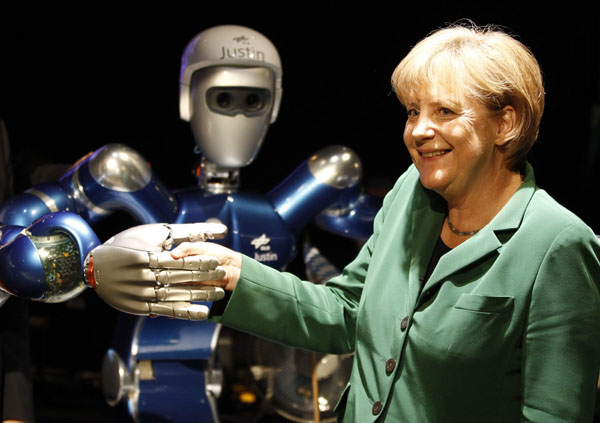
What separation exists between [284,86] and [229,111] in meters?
0.42

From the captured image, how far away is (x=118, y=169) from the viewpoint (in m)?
1.62

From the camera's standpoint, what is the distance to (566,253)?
0.92 metres

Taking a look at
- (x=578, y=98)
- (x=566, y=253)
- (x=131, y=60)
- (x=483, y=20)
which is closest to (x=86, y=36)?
(x=131, y=60)

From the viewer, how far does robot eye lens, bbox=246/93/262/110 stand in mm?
1758

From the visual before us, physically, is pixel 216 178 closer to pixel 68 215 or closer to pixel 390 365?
pixel 68 215

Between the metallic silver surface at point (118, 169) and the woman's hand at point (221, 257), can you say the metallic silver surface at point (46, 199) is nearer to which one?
the metallic silver surface at point (118, 169)

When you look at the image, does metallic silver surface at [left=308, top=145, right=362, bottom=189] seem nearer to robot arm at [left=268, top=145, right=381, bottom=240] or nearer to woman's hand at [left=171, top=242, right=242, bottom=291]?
robot arm at [left=268, top=145, right=381, bottom=240]

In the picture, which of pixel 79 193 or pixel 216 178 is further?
pixel 216 178

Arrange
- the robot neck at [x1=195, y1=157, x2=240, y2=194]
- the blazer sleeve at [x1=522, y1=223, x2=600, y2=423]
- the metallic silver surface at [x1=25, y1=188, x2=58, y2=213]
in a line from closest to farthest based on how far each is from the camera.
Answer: the blazer sleeve at [x1=522, y1=223, x2=600, y2=423] < the metallic silver surface at [x1=25, y1=188, x2=58, y2=213] < the robot neck at [x1=195, y1=157, x2=240, y2=194]

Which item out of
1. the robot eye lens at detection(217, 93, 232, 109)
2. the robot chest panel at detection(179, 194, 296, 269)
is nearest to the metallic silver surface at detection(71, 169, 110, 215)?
the robot chest panel at detection(179, 194, 296, 269)

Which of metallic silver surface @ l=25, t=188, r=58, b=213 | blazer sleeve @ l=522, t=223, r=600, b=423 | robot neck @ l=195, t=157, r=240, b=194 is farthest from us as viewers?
robot neck @ l=195, t=157, r=240, b=194

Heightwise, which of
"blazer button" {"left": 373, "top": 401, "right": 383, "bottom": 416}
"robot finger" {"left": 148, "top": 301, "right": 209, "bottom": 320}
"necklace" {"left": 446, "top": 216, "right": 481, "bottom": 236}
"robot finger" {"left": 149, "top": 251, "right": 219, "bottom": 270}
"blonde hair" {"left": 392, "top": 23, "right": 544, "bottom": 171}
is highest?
"blonde hair" {"left": 392, "top": 23, "right": 544, "bottom": 171}

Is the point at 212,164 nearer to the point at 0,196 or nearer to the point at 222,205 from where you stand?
the point at 222,205

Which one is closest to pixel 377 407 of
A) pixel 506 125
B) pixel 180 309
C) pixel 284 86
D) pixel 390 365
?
pixel 390 365
